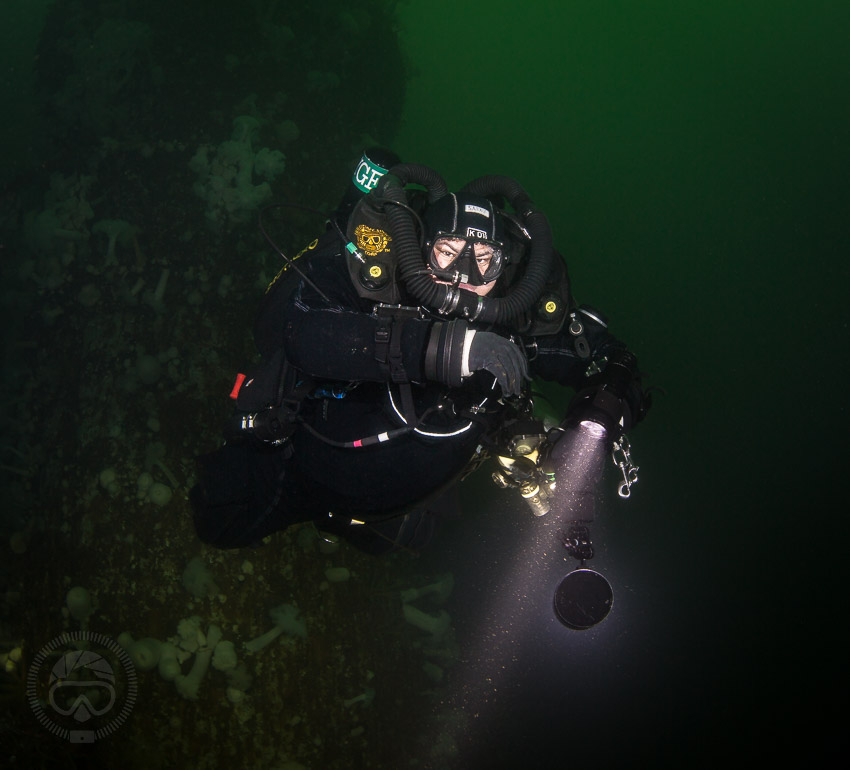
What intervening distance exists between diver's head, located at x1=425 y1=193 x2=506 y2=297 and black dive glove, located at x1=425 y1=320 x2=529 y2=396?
52 centimetres

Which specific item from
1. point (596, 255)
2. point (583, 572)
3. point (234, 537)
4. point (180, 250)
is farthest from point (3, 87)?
point (596, 255)

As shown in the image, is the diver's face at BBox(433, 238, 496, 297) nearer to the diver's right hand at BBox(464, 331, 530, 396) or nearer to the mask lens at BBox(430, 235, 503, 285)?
the mask lens at BBox(430, 235, 503, 285)

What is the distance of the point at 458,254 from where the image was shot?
2.36 m

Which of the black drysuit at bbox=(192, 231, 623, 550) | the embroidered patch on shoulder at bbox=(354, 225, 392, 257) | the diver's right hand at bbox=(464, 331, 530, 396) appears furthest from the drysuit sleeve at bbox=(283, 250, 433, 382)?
the embroidered patch on shoulder at bbox=(354, 225, 392, 257)

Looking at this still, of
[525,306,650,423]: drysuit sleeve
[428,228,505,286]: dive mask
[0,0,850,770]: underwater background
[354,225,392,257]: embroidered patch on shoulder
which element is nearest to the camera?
[354,225,392,257]: embroidered patch on shoulder

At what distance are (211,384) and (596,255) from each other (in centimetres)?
4764

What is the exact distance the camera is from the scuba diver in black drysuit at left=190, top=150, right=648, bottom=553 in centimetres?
201

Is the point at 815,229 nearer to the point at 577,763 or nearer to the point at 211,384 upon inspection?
the point at 577,763

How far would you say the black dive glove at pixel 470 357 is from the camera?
5.99 feet

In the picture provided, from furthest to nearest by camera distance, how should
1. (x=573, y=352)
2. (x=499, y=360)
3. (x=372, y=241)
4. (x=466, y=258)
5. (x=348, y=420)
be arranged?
(x=573, y=352), (x=348, y=420), (x=466, y=258), (x=372, y=241), (x=499, y=360)

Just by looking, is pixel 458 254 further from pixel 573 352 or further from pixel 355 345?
pixel 573 352

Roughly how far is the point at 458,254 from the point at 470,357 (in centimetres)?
77

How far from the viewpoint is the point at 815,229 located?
97.7 ft

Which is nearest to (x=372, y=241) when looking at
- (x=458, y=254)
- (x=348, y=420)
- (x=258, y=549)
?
(x=458, y=254)
